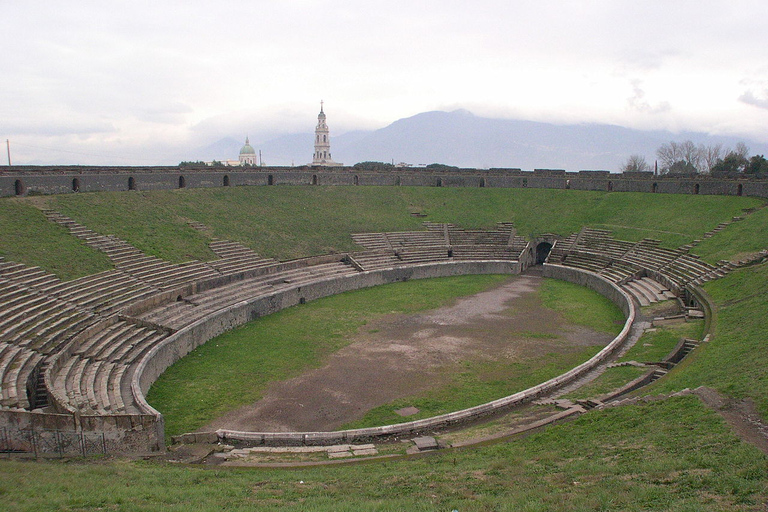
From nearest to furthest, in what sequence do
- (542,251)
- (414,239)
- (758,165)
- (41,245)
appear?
(41,245)
(414,239)
(542,251)
(758,165)

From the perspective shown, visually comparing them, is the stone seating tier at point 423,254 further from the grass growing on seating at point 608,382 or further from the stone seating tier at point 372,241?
the grass growing on seating at point 608,382

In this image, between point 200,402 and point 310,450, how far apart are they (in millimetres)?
5444

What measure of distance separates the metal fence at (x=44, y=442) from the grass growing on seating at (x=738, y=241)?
30.5 metres

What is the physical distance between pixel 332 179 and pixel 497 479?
4234 cm

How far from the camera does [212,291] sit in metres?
28.6

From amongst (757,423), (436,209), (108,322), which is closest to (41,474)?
(108,322)

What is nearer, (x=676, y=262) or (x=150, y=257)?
(x=150, y=257)

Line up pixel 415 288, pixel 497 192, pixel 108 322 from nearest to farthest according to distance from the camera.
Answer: pixel 108 322
pixel 415 288
pixel 497 192

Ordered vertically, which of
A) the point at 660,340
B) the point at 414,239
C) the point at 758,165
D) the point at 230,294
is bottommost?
the point at 660,340

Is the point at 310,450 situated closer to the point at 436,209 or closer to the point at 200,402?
the point at 200,402

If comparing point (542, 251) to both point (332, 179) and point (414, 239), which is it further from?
point (332, 179)

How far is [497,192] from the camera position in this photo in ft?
172

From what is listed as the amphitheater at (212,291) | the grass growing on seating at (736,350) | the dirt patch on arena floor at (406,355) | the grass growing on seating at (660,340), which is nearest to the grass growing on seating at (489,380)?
the dirt patch on arena floor at (406,355)

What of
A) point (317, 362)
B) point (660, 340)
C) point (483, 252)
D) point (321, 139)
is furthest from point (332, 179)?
point (321, 139)
